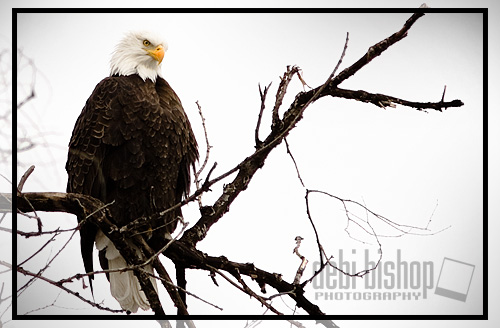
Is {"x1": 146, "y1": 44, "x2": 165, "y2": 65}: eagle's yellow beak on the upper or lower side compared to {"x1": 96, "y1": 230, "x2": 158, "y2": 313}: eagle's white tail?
upper

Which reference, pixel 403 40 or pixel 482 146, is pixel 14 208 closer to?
pixel 403 40

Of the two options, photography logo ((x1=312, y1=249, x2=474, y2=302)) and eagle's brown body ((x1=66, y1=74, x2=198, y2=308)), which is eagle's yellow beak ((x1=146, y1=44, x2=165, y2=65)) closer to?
eagle's brown body ((x1=66, y1=74, x2=198, y2=308))

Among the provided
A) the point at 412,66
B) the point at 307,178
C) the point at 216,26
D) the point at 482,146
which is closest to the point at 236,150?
the point at 307,178

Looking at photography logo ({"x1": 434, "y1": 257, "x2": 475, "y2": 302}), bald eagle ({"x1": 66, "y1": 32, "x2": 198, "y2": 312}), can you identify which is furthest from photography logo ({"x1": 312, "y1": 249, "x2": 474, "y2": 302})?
bald eagle ({"x1": 66, "y1": 32, "x2": 198, "y2": 312})

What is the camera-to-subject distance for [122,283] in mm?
2090

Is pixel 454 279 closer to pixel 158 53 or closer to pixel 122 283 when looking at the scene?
pixel 122 283

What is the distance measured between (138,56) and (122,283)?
0.70 metres

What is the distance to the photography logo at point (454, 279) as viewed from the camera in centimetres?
206

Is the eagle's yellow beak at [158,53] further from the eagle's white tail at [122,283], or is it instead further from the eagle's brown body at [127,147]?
the eagle's white tail at [122,283]

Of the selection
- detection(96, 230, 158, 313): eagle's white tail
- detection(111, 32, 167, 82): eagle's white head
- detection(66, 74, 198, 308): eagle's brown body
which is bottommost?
detection(96, 230, 158, 313): eagle's white tail

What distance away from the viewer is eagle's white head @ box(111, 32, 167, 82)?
2078mm

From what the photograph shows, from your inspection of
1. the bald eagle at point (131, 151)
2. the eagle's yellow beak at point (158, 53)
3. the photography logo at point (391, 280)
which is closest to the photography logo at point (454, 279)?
the photography logo at point (391, 280)

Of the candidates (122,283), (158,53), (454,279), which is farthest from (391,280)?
(158,53)

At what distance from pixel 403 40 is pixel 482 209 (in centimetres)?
57
